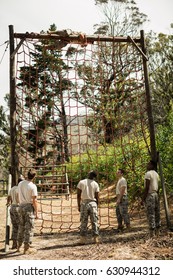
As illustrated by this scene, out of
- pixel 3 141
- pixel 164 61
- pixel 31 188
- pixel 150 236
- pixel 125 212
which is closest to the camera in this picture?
pixel 31 188

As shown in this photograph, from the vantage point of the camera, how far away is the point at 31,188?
17.0ft

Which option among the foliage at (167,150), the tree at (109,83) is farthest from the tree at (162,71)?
the foliage at (167,150)

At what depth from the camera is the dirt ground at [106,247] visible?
4.67 meters

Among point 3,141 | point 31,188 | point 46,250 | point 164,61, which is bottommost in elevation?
point 46,250

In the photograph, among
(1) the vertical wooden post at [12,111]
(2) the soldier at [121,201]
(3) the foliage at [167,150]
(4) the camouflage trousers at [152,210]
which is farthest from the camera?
(3) the foliage at [167,150]

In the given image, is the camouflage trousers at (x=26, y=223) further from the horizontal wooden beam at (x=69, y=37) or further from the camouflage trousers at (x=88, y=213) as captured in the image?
the horizontal wooden beam at (x=69, y=37)

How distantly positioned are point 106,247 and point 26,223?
3.99 feet

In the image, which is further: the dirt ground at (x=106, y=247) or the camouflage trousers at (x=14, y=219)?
the camouflage trousers at (x=14, y=219)

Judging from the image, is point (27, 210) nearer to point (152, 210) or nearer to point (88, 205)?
point (88, 205)

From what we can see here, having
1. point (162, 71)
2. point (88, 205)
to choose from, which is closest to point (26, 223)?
point (88, 205)
